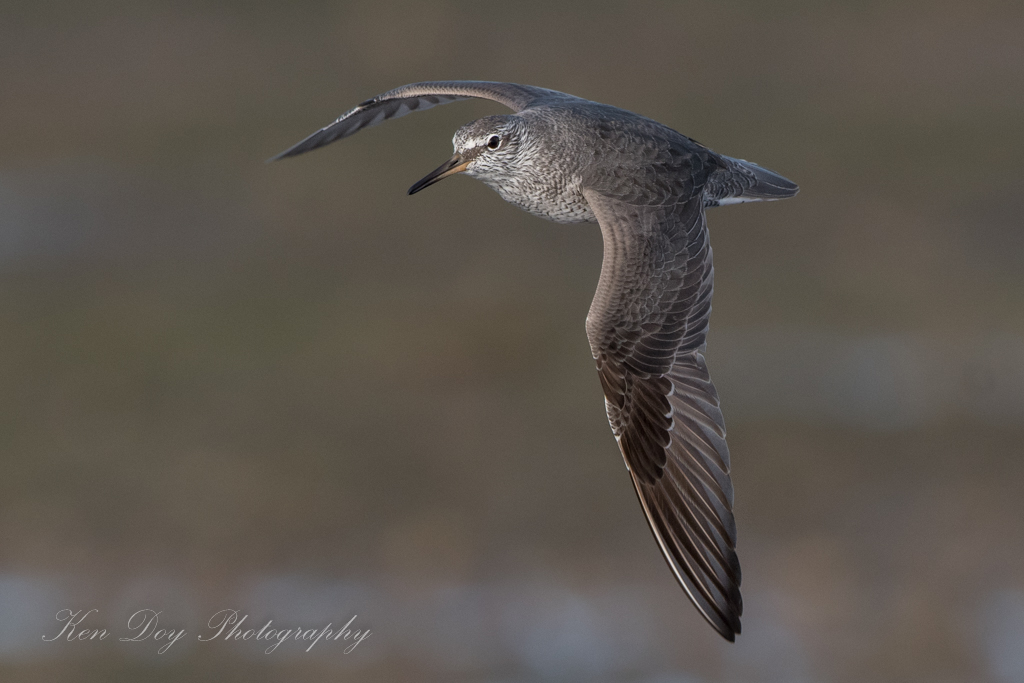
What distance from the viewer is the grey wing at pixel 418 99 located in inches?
474

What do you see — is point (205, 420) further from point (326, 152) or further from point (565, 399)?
point (326, 152)

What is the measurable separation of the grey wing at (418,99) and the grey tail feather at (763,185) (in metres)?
1.82

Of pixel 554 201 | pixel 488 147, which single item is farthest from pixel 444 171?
pixel 554 201

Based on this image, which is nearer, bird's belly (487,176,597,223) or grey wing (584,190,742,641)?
grey wing (584,190,742,641)

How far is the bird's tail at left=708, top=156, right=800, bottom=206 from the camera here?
11192 millimetres

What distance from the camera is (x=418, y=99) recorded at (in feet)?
41.1

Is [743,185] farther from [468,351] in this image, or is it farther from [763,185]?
[468,351]

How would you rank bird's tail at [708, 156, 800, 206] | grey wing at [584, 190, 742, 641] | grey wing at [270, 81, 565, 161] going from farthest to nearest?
grey wing at [270, 81, 565, 161], bird's tail at [708, 156, 800, 206], grey wing at [584, 190, 742, 641]

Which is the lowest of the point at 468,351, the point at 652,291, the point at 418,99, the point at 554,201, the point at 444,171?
the point at 468,351

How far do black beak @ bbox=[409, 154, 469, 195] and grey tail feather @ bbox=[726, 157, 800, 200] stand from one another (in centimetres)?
222

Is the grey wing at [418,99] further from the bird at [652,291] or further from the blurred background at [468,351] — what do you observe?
the blurred background at [468,351]

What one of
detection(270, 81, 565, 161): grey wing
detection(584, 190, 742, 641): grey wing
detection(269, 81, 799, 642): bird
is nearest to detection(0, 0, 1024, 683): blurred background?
detection(270, 81, 565, 161): grey wing

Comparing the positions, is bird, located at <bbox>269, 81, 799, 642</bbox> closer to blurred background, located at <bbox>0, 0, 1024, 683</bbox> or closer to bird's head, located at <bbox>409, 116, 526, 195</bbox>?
bird's head, located at <bbox>409, 116, 526, 195</bbox>

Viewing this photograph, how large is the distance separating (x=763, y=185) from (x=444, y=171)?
2.73m
